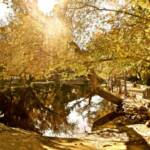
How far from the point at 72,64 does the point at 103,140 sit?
4.18 meters

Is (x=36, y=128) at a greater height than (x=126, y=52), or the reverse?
(x=126, y=52)

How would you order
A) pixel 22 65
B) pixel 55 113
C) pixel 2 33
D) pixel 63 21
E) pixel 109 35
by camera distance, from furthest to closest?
pixel 55 113
pixel 2 33
pixel 22 65
pixel 63 21
pixel 109 35

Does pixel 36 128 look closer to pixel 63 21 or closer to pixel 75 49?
pixel 75 49

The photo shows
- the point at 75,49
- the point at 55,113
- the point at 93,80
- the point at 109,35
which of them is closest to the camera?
the point at 109,35

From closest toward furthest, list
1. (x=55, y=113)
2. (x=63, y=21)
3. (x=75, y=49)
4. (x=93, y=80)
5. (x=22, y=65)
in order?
(x=63, y=21)
(x=75, y=49)
(x=22, y=65)
(x=93, y=80)
(x=55, y=113)

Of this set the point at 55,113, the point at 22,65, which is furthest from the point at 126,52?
the point at 55,113

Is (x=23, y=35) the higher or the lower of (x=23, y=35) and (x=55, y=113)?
the higher

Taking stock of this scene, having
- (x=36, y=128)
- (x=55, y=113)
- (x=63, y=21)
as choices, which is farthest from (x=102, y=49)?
(x=55, y=113)

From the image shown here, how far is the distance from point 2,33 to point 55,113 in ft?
36.3

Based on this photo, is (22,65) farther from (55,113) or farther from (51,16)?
(55,113)

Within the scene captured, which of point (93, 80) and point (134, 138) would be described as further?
point (93, 80)

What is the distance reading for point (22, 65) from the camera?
63.3 ft

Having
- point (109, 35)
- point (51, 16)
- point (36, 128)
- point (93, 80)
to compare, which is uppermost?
point (51, 16)

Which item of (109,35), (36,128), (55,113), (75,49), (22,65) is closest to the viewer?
(109,35)
